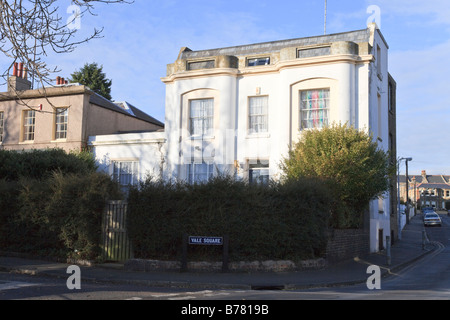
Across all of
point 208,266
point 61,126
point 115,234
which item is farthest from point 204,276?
point 61,126

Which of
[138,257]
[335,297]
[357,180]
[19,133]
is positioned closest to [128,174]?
[19,133]

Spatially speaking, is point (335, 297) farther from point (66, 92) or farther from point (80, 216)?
point (66, 92)

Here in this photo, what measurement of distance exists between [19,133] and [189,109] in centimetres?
970

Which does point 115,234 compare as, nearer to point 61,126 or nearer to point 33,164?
point 33,164

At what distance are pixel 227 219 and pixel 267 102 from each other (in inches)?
372

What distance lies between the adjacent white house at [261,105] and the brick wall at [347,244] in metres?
2.19

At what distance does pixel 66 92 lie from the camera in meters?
24.5

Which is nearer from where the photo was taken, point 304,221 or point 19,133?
point 304,221

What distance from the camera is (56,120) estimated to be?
24859 millimetres

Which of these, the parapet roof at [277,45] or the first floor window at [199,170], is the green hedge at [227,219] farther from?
the parapet roof at [277,45]

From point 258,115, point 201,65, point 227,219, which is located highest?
point 201,65

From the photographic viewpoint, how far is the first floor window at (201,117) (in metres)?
22.5

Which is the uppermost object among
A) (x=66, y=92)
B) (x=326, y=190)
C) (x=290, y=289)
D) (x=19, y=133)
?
(x=66, y=92)

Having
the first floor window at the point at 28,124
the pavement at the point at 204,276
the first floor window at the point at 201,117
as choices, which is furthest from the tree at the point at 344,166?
the first floor window at the point at 28,124
